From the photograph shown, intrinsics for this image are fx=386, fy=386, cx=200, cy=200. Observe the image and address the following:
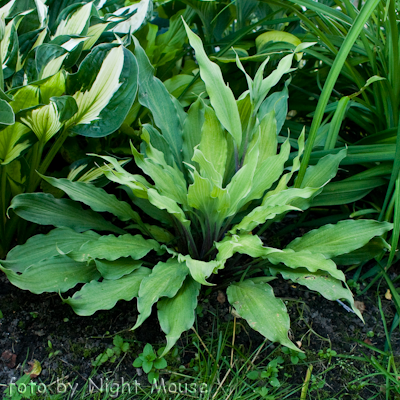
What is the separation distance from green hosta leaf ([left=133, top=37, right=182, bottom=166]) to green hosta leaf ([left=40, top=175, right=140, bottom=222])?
24 centimetres

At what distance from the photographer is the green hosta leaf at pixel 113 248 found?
1.04 m

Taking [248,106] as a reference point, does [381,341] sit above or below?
below

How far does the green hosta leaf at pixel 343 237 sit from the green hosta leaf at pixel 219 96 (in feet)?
1.30

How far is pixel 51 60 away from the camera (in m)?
1.08

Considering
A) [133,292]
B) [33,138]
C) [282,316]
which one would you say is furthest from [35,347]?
[282,316]

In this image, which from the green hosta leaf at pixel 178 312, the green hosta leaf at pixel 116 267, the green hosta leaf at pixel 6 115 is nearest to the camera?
the green hosta leaf at pixel 6 115

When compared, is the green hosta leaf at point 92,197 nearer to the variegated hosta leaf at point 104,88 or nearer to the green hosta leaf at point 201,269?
the variegated hosta leaf at point 104,88

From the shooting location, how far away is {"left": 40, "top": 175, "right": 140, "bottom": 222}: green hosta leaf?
1138 millimetres

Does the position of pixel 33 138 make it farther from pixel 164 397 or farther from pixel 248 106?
pixel 164 397

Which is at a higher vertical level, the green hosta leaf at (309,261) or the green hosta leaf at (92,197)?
the green hosta leaf at (92,197)

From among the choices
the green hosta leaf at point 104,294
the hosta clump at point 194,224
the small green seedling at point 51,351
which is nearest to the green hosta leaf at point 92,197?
the hosta clump at point 194,224

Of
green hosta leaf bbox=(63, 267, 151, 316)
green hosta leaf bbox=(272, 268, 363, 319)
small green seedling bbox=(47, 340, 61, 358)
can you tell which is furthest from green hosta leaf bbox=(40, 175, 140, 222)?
green hosta leaf bbox=(272, 268, 363, 319)

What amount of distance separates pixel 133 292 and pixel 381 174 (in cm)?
95

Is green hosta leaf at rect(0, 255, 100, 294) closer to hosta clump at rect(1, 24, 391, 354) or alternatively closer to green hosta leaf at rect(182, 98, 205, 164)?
hosta clump at rect(1, 24, 391, 354)
